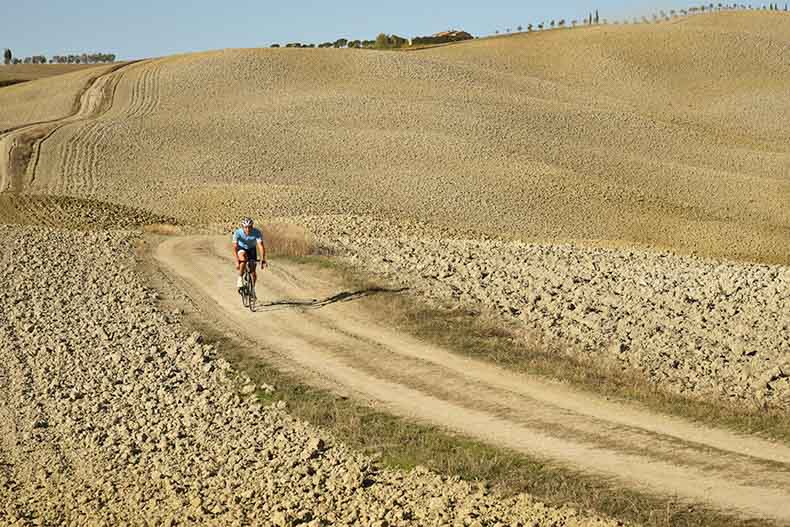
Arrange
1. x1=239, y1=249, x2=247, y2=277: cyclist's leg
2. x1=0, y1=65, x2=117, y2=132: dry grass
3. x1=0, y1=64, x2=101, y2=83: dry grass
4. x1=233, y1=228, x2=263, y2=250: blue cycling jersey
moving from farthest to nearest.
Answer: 1. x1=0, y1=64, x2=101, y2=83: dry grass
2. x1=0, y1=65, x2=117, y2=132: dry grass
3. x1=233, y1=228, x2=263, y2=250: blue cycling jersey
4. x1=239, y1=249, x2=247, y2=277: cyclist's leg

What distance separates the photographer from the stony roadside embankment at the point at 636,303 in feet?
54.5

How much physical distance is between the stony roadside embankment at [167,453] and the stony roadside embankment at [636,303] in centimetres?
593

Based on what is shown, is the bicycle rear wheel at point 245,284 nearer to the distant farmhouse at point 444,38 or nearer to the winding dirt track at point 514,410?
the winding dirt track at point 514,410

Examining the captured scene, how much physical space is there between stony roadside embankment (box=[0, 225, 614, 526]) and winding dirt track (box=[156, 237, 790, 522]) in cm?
147

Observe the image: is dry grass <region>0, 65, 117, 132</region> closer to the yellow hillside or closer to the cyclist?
the yellow hillside

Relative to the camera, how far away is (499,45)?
108375mm

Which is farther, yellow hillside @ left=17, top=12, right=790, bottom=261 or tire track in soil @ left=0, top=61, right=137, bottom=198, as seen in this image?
tire track in soil @ left=0, top=61, right=137, bottom=198

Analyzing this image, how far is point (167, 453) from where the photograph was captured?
14.1 metres

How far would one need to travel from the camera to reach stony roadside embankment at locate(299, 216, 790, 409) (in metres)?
16.6

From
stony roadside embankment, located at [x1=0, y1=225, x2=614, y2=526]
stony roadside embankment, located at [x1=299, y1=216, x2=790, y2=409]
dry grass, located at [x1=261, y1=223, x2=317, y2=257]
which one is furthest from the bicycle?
dry grass, located at [x1=261, y1=223, x2=317, y2=257]

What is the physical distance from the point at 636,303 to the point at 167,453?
11178mm

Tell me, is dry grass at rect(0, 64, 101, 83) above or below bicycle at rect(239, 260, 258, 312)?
above

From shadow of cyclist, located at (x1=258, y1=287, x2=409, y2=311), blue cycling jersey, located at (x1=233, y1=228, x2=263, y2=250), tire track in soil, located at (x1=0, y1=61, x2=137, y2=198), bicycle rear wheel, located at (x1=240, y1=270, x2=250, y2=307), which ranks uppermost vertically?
tire track in soil, located at (x1=0, y1=61, x2=137, y2=198)

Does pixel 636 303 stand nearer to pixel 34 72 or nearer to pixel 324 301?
pixel 324 301
